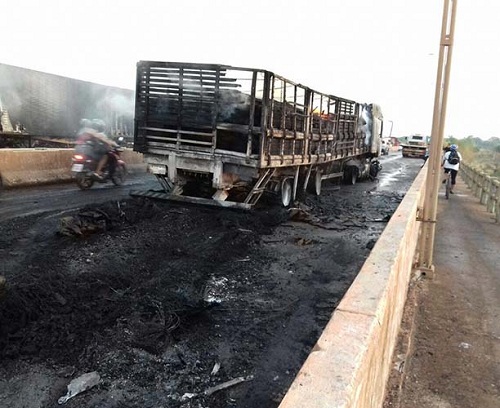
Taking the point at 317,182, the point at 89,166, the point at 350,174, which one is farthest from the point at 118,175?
the point at 350,174

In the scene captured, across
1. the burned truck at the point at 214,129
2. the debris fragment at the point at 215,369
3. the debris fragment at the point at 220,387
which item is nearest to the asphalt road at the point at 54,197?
the burned truck at the point at 214,129

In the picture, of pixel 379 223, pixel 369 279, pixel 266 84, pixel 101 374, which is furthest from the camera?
pixel 379 223

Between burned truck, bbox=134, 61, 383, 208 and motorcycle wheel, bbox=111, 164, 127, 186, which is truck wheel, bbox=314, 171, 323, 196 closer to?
burned truck, bbox=134, 61, 383, 208

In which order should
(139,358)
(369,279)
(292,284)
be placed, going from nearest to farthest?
(369,279), (139,358), (292,284)

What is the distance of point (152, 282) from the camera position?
16.8ft

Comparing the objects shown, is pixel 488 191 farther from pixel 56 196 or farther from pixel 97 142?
pixel 56 196

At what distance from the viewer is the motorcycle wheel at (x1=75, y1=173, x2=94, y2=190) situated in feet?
34.6

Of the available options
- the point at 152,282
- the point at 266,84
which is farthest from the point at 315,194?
the point at 152,282

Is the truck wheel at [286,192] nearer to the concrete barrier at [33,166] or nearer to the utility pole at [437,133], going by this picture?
the utility pole at [437,133]

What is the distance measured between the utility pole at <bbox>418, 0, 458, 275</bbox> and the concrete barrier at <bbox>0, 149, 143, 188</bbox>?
8.91 metres

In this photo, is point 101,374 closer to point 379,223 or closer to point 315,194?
point 379,223

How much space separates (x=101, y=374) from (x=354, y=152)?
1431cm

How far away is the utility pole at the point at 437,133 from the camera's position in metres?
5.62

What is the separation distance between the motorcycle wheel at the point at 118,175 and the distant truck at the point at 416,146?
3607cm
